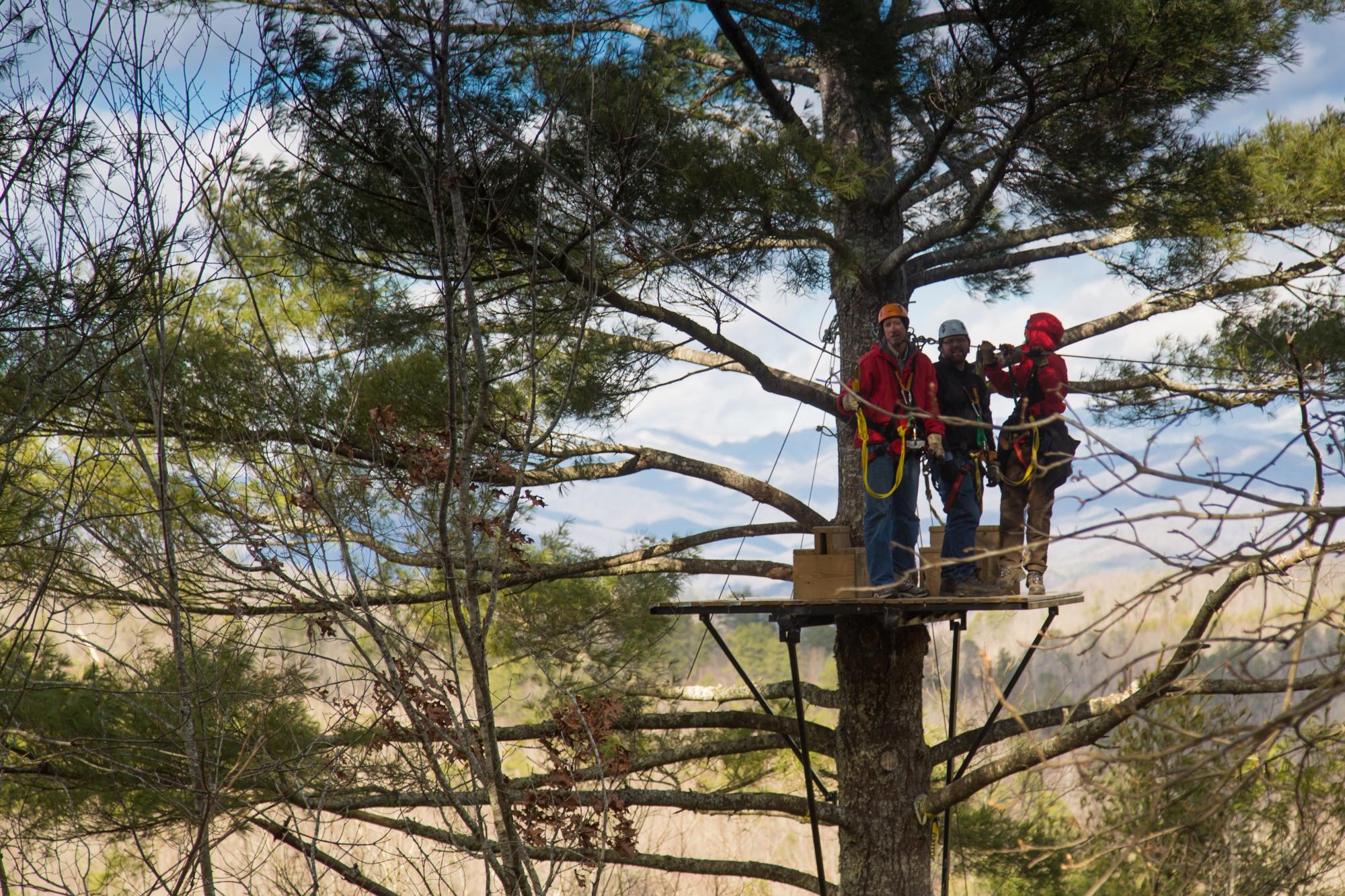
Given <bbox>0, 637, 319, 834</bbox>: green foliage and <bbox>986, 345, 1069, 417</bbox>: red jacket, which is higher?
<bbox>986, 345, 1069, 417</bbox>: red jacket

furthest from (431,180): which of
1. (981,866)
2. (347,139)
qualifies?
(981,866)

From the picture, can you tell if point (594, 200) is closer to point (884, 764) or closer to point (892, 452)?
point (892, 452)

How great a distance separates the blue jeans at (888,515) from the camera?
4.89 metres

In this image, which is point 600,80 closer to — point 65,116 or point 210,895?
point 65,116

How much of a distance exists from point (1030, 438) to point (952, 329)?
2.17ft

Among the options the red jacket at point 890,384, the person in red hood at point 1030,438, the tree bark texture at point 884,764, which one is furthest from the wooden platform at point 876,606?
the tree bark texture at point 884,764

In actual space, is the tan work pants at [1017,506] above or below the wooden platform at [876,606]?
above

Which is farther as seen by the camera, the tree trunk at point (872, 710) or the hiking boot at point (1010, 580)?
the tree trunk at point (872, 710)

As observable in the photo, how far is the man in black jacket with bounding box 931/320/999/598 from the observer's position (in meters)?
5.17

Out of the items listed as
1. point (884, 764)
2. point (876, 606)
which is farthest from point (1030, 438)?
point (884, 764)

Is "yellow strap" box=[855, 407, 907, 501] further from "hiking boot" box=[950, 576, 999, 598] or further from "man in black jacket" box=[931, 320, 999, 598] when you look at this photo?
"hiking boot" box=[950, 576, 999, 598]

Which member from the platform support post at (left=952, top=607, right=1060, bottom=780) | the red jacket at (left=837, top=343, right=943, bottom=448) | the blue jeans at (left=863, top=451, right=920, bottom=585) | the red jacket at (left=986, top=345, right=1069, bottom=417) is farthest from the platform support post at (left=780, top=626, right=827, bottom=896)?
the red jacket at (left=986, top=345, right=1069, bottom=417)

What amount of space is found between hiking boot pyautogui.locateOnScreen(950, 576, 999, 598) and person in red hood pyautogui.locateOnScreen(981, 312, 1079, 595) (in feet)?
0.17

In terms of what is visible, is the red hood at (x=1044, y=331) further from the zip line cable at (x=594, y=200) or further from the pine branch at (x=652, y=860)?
the pine branch at (x=652, y=860)
